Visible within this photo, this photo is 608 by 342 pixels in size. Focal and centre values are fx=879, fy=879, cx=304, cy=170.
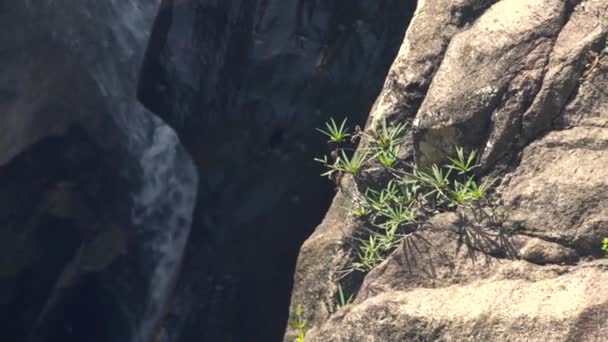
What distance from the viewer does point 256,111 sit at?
4.33m

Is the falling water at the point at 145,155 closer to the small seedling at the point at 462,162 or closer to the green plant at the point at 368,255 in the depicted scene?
the green plant at the point at 368,255

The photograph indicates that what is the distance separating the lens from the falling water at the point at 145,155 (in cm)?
473

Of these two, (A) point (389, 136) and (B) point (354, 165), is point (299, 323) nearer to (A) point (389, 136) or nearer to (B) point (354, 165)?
(B) point (354, 165)

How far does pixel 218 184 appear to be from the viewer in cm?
452

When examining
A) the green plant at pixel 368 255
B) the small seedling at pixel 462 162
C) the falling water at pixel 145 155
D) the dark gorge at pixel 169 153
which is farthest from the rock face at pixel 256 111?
the small seedling at pixel 462 162

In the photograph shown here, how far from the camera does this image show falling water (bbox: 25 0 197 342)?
4734mm

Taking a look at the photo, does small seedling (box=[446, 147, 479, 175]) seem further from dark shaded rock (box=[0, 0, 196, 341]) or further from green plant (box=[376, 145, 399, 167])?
dark shaded rock (box=[0, 0, 196, 341])

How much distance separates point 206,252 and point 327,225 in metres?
1.41

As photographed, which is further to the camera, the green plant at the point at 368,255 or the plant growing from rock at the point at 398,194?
the green plant at the point at 368,255

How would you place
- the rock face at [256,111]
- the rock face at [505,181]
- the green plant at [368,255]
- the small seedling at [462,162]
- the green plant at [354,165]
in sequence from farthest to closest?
1. the rock face at [256,111]
2. the green plant at [354,165]
3. the green plant at [368,255]
4. the small seedling at [462,162]
5. the rock face at [505,181]

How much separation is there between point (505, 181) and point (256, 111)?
177 centimetres

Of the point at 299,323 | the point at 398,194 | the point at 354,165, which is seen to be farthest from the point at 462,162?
the point at 299,323

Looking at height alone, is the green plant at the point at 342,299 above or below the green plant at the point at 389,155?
below

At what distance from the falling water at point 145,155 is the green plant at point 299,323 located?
1867 millimetres
